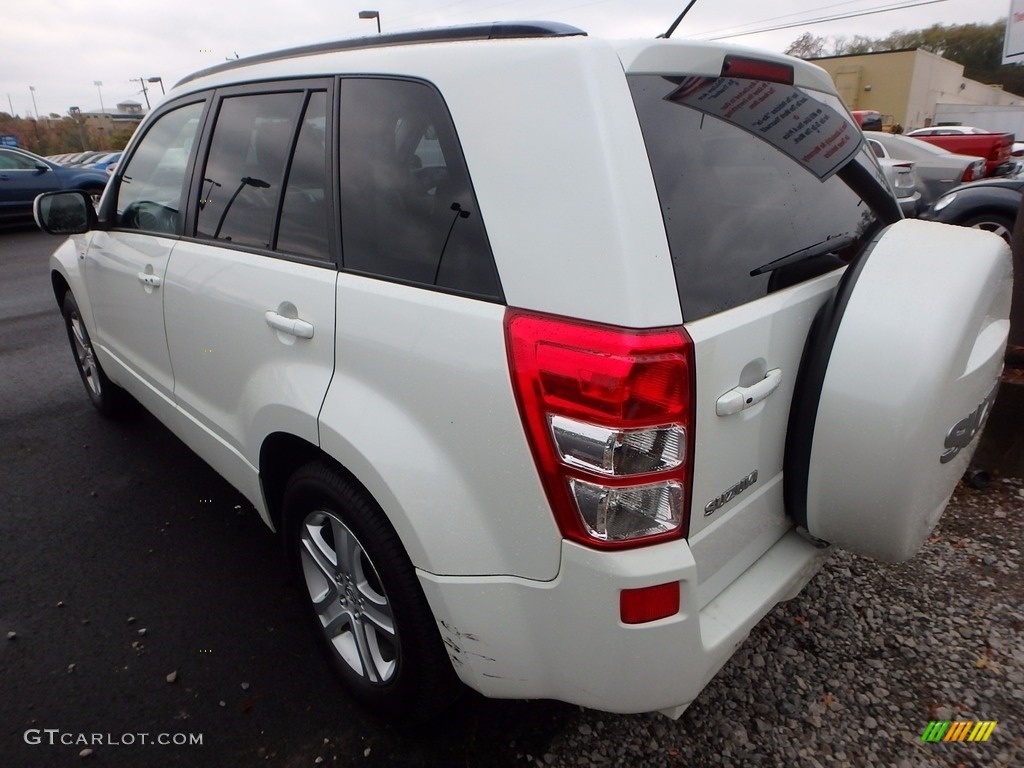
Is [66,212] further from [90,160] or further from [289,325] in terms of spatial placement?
[90,160]

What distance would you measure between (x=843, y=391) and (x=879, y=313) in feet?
0.63

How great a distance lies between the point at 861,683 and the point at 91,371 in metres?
4.43

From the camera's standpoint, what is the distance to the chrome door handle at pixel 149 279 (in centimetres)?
263

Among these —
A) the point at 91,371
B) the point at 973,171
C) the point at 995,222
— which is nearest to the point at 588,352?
the point at 91,371

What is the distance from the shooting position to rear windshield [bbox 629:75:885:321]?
4.50 ft

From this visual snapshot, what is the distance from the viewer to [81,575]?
2754 mm

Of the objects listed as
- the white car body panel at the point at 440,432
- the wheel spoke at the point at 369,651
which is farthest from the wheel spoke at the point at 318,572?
the white car body panel at the point at 440,432

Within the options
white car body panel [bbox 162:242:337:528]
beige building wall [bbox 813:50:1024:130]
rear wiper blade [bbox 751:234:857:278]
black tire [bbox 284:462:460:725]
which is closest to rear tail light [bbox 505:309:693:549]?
rear wiper blade [bbox 751:234:857:278]

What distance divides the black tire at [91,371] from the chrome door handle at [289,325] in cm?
257

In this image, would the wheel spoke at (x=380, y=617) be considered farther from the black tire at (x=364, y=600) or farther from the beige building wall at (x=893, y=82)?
the beige building wall at (x=893, y=82)

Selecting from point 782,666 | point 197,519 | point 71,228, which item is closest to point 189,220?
point 71,228

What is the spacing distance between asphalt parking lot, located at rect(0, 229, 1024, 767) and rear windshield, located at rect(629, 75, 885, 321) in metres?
1.33

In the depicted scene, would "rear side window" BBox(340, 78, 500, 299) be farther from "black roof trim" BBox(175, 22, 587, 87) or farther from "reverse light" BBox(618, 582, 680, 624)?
"reverse light" BBox(618, 582, 680, 624)

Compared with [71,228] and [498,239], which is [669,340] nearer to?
[498,239]
